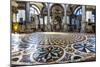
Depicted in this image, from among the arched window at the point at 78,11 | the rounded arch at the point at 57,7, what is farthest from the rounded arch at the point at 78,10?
the rounded arch at the point at 57,7

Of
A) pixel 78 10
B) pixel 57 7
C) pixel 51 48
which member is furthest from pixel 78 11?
pixel 51 48

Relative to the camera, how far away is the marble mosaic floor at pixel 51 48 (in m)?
1.93

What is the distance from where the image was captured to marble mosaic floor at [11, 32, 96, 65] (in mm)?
1927

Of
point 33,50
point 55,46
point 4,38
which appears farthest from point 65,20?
point 4,38

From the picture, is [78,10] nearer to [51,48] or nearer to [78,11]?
[78,11]

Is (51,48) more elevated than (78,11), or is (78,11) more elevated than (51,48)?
(78,11)

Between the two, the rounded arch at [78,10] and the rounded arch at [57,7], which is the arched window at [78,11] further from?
the rounded arch at [57,7]

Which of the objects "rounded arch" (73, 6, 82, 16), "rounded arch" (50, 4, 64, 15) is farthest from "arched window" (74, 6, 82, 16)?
"rounded arch" (50, 4, 64, 15)

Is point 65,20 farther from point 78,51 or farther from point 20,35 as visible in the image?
point 20,35

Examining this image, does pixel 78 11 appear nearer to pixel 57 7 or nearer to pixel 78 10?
pixel 78 10

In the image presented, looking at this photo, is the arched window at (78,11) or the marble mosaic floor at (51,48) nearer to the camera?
the marble mosaic floor at (51,48)

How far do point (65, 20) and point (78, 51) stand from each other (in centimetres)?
38

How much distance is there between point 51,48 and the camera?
203cm
